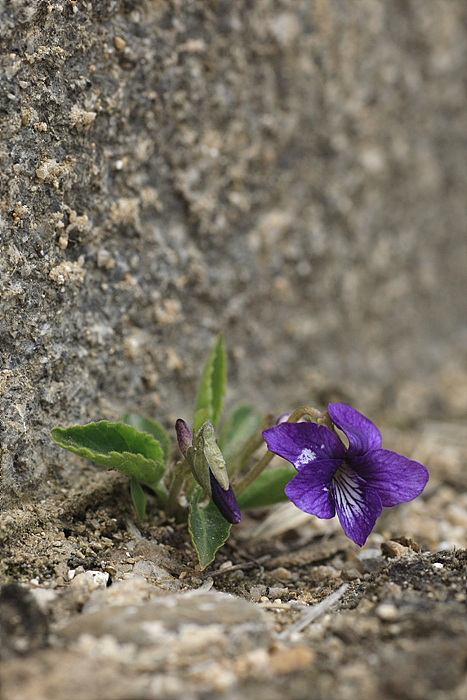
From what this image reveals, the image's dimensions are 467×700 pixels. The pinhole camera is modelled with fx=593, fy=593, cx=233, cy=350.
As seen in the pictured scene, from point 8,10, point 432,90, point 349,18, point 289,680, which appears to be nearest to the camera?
point 289,680

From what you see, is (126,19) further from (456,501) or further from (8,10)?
(456,501)

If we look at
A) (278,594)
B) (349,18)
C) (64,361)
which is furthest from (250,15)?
(278,594)

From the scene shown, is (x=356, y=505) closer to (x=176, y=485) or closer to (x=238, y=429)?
(x=176, y=485)

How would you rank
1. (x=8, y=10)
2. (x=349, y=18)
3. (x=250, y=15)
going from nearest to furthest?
(x=8, y=10) → (x=250, y=15) → (x=349, y=18)

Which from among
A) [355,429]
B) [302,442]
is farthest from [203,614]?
[355,429]

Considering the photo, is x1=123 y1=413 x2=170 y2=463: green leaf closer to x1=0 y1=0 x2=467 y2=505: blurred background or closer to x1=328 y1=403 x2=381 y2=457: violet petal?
x1=0 y1=0 x2=467 y2=505: blurred background

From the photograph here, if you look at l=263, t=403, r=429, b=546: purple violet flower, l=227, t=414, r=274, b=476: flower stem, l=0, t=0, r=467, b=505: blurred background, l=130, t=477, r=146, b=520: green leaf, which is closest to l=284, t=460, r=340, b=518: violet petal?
l=263, t=403, r=429, b=546: purple violet flower

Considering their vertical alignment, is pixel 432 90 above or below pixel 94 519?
above
